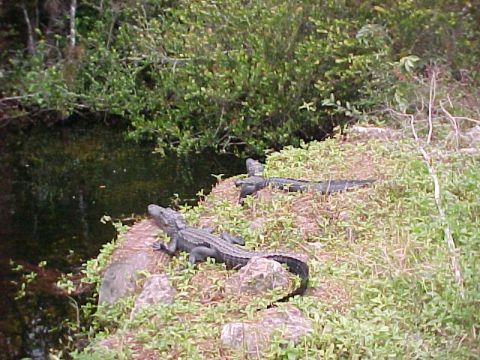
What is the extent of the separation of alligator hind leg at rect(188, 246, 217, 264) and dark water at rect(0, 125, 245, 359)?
1.16m

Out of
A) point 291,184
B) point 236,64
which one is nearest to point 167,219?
point 291,184

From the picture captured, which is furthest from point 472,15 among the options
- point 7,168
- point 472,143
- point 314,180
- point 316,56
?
point 7,168

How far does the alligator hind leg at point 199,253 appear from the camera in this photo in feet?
19.9

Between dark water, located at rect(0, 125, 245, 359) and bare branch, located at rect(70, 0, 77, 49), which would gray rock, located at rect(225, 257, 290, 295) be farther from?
bare branch, located at rect(70, 0, 77, 49)

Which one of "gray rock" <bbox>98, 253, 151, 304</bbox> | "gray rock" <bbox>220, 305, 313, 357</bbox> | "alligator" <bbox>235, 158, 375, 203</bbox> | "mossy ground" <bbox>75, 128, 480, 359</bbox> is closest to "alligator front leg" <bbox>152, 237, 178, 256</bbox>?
"gray rock" <bbox>98, 253, 151, 304</bbox>

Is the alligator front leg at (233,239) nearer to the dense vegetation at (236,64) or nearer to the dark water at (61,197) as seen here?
the dark water at (61,197)

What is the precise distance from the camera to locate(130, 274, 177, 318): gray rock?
5438 mm

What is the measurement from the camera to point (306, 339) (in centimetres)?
438

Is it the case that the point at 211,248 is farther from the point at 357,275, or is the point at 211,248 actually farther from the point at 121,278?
the point at 357,275

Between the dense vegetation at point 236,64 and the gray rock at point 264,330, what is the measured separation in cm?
453

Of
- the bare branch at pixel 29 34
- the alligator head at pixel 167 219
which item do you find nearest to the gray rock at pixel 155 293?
the alligator head at pixel 167 219

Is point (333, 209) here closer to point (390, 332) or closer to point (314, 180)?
point (314, 180)

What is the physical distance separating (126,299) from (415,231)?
215 cm

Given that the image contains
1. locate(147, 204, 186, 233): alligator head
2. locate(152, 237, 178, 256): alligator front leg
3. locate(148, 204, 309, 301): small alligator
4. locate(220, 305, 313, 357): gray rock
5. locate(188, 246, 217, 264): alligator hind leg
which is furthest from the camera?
locate(147, 204, 186, 233): alligator head
